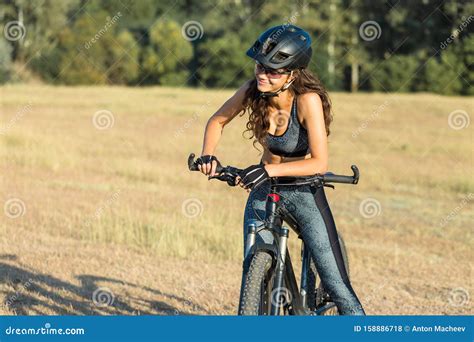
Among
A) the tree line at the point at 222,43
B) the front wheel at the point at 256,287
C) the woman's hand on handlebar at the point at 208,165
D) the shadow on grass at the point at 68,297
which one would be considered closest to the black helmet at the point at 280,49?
the woman's hand on handlebar at the point at 208,165

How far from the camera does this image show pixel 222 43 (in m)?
51.7

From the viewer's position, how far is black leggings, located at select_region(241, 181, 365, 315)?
4.91 meters

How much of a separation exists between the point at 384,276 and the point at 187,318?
14.5 feet

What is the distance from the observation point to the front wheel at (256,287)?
4.51m

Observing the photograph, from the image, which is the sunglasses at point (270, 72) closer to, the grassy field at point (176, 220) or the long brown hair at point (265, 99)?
the long brown hair at point (265, 99)

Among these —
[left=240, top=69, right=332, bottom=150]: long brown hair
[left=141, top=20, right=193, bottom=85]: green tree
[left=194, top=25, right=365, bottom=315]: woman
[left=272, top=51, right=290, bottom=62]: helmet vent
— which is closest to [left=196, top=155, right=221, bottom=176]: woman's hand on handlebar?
[left=194, top=25, right=365, bottom=315]: woman

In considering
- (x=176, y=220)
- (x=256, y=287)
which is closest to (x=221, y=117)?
(x=256, y=287)

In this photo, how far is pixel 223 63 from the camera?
2077 inches

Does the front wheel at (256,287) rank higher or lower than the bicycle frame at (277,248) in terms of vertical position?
lower

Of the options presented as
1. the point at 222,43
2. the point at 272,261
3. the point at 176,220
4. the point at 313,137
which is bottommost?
the point at 272,261

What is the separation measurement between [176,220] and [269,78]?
6.82 m

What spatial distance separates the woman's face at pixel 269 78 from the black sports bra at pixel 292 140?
0.14 m

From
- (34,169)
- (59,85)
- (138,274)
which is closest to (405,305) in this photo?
(138,274)

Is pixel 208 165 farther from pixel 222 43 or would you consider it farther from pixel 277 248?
pixel 222 43
